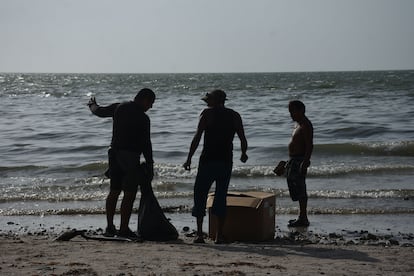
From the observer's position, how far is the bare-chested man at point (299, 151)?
9.15 metres

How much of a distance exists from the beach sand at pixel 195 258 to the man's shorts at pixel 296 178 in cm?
122

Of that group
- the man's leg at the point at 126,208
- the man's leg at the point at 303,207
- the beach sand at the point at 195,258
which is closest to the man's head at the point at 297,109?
the man's leg at the point at 303,207

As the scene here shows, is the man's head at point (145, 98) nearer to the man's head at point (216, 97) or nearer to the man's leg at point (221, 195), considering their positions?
the man's head at point (216, 97)

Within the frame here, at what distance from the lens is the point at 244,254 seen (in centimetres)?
721

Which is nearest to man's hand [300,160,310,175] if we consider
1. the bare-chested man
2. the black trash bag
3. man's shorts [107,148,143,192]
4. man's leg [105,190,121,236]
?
the bare-chested man

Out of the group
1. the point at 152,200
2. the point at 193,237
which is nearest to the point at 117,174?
the point at 152,200

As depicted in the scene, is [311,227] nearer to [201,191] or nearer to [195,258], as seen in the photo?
[201,191]

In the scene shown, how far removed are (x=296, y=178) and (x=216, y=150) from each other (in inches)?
63.1

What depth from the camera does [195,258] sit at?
22.6 feet

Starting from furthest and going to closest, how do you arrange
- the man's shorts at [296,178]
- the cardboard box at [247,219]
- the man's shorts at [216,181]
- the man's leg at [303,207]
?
the man's leg at [303,207] → the man's shorts at [296,178] → the cardboard box at [247,219] → the man's shorts at [216,181]

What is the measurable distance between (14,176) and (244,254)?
9.05m

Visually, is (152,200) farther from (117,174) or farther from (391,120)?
(391,120)

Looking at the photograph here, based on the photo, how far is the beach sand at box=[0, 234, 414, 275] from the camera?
635 cm

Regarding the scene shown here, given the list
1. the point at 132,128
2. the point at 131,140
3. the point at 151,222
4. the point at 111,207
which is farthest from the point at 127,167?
the point at 151,222
